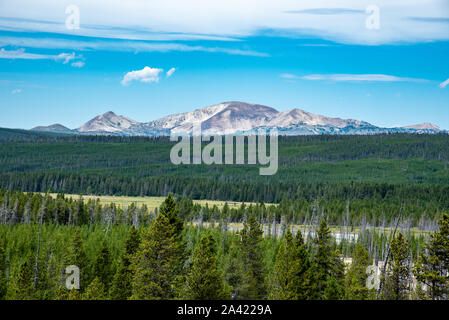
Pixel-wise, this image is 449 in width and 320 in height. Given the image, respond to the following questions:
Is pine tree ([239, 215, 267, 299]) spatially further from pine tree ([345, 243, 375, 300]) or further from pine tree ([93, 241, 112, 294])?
pine tree ([93, 241, 112, 294])

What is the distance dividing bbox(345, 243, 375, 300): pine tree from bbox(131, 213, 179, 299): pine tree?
17.7 m

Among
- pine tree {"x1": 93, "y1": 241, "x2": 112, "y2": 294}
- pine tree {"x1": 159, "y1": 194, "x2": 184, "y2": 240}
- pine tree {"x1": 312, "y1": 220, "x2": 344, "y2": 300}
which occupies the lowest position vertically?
pine tree {"x1": 93, "y1": 241, "x2": 112, "y2": 294}

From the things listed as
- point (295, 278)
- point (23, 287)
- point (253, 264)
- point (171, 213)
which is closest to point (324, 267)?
point (295, 278)

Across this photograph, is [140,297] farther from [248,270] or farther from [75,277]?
[75,277]

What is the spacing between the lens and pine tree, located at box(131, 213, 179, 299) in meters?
37.0

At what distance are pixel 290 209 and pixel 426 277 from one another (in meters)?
127

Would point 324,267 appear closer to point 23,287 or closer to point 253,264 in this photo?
point 253,264

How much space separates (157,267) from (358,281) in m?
23.7

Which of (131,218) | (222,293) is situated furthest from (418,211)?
(222,293)

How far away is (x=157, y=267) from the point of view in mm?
37719

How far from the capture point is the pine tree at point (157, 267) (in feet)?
121

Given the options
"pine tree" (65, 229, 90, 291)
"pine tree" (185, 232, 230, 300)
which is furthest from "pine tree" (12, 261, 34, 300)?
"pine tree" (185, 232, 230, 300)

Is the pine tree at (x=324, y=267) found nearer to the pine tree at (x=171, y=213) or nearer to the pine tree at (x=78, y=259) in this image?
the pine tree at (x=171, y=213)
